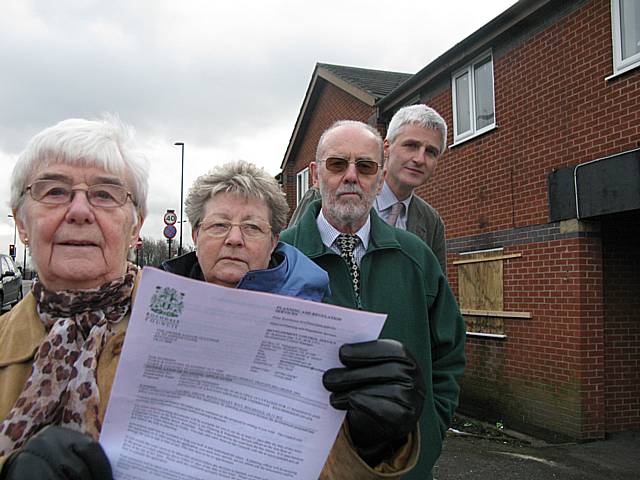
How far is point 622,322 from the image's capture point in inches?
296

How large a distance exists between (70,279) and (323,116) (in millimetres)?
15270

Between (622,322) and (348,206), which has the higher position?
(348,206)

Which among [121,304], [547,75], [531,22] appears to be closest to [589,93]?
[547,75]

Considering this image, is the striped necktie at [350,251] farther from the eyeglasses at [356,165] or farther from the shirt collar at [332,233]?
the eyeglasses at [356,165]

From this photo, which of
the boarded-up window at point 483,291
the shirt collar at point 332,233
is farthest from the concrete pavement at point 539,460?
the shirt collar at point 332,233

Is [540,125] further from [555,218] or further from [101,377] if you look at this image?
[101,377]

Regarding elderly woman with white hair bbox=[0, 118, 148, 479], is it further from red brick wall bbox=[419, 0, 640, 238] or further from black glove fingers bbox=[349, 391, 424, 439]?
red brick wall bbox=[419, 0, 640, 238]

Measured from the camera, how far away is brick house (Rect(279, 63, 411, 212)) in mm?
13266

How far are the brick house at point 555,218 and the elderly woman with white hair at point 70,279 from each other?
606cm

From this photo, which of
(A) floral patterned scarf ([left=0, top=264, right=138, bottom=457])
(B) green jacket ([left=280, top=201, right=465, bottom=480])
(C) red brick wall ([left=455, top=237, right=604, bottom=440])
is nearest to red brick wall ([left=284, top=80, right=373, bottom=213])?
(C) red brick wall ([left=455, top=237, right=604, bottom=440])

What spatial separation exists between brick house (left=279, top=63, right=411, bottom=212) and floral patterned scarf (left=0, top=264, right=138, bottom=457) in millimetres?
10886

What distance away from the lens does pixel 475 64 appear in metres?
9.34

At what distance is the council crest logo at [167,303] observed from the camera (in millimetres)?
1396

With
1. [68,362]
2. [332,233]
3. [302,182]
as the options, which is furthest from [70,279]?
[302,182]
